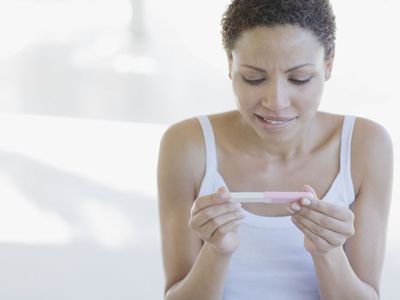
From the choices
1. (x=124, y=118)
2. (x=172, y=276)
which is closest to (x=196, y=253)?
(x=172, y=276)

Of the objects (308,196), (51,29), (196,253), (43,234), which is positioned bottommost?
(43,234)

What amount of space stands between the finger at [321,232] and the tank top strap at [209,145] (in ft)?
0.84

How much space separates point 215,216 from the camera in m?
1.21

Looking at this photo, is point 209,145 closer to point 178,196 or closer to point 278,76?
point 178,196

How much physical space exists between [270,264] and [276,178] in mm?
163

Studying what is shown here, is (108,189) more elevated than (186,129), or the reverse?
(186,129)

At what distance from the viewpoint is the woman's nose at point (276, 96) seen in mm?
1282

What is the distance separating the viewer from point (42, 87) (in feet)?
12.1

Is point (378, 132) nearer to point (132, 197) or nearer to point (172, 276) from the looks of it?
point (172, 276)

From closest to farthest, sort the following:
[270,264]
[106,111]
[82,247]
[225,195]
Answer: [225,195] < [270,264] < [82,247] < [106,111]

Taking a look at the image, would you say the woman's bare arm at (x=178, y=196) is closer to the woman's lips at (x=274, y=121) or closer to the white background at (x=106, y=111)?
the woman's lips at (x=274, y=121)

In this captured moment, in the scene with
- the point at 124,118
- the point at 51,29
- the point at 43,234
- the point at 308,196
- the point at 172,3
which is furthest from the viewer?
the point at 172,3

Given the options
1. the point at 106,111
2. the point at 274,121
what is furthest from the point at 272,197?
the point at 106,111

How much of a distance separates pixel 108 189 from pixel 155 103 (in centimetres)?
84
